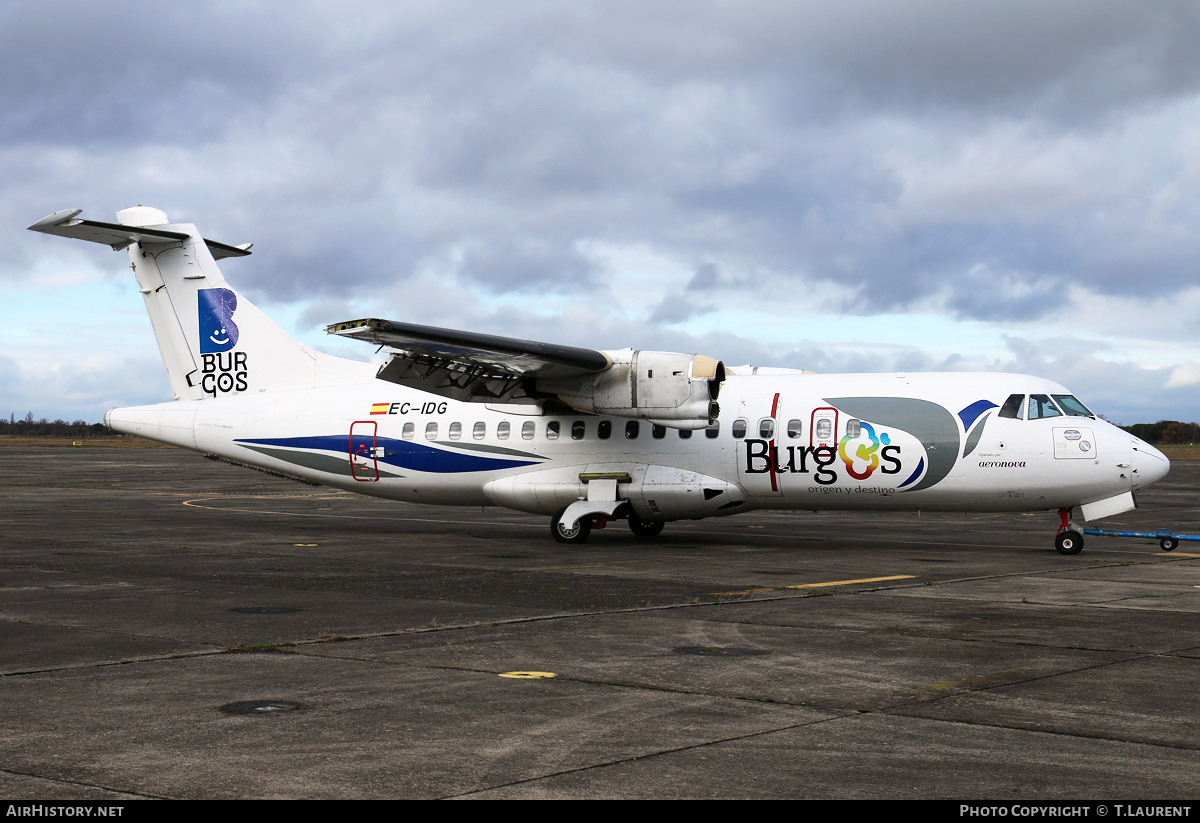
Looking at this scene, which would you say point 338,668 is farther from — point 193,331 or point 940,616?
point 193,331

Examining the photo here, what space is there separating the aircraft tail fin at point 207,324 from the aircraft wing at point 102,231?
5 cm

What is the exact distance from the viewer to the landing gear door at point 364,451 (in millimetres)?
20812

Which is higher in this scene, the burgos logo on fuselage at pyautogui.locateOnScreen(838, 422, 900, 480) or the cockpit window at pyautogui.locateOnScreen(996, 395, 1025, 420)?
the cockpit window at pyautogui.locateOnScreen(996, 395, 1025, 420)

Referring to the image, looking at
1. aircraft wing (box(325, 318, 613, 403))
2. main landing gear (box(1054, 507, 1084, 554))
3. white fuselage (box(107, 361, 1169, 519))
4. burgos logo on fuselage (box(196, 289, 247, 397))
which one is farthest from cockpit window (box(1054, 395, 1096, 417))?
burgos logo on fuselage (box(196, 289, 247, 397))

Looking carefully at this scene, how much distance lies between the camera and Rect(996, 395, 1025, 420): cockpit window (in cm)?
1736

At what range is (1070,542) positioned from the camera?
16.9m

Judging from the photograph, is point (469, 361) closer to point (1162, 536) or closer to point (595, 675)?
point (595, 675)

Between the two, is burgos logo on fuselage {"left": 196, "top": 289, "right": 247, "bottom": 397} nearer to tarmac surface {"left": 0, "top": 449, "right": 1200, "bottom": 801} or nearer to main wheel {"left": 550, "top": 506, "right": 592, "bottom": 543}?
tarmac surface {"left": 0, "top": 449, "right": 1200, "bottom": 801}

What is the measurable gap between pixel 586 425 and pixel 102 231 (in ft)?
36.6

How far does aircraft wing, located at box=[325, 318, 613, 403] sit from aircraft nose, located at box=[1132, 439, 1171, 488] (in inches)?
354

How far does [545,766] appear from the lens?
17.1ft

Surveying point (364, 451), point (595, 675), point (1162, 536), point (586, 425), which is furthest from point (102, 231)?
point (1162, 536)

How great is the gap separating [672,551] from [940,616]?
771 centimetres
